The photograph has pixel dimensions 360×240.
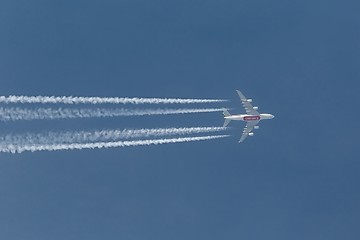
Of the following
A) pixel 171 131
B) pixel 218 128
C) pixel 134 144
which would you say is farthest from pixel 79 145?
pixel 218 128

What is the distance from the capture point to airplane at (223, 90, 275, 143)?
185000 millimetres

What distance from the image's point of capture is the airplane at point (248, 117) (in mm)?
185000

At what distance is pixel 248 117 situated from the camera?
188 meters

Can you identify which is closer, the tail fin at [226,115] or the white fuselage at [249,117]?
the tail fin at [226,115]

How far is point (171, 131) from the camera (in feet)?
561

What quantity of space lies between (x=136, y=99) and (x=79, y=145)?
2626 cm

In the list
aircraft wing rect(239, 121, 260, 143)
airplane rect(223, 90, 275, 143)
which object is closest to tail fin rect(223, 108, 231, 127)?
airplane rect(223, 90, 275, 143)

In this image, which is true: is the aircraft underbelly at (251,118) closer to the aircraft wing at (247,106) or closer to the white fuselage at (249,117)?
the white fuselage at (249,117)

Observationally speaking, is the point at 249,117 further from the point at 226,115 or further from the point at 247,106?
the point at 226,115

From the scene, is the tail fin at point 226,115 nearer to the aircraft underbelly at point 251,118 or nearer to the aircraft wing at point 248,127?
the aircraft underbelly at point 251,118

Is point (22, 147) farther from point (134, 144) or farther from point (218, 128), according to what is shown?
point (218, 128)

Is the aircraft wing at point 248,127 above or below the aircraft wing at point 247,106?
below

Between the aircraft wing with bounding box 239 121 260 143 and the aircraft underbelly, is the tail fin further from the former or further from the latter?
the aircraft wing with bounding box 239 121 260 143

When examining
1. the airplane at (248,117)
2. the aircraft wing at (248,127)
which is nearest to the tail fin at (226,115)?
the airplane at (248,117)
